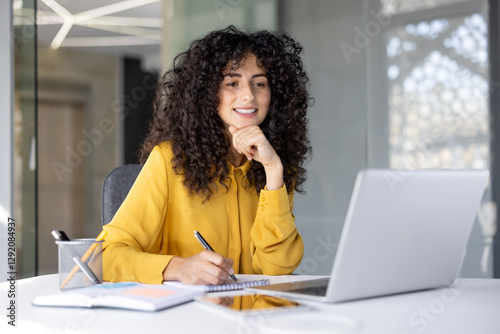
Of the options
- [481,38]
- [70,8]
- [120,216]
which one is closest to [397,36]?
[481,38]

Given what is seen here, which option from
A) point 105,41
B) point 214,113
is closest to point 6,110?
point 214,113

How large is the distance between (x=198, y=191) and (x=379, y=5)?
80.3 inches

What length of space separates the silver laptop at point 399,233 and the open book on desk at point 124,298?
0.57ft

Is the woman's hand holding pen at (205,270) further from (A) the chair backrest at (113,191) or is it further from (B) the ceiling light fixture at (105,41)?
(B) the ceiling light fixture at (105,41)

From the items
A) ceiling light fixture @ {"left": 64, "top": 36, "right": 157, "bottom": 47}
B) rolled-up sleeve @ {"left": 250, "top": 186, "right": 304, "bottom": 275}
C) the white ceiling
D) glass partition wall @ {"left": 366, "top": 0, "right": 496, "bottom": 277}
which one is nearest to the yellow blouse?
rolled-up sleeve @ {"left": 250, "top": 186, "right": 304, "bottom": 275}

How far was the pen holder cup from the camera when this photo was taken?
1.13m

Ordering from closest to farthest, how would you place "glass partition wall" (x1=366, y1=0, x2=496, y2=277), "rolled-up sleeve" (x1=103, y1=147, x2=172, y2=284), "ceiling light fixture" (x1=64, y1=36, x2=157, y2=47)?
"rolled-up sleeve" (x1=103, y1=147, x2=172, y2=284)
"glass partition wall" (x1=366, y1=0, x2=496, y2=277)
"ceiling light fixture" (x1=64, y1=36, x2=157, y2=47)

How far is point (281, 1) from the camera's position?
3541 millimetres

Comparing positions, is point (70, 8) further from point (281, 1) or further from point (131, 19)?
point (281, 1)

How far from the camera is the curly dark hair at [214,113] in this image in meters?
1.79

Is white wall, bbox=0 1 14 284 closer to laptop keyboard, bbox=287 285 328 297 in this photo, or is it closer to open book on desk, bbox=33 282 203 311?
open book on desk, bbox=33 282 203 311

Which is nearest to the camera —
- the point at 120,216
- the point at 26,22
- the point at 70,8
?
the point at 120,216

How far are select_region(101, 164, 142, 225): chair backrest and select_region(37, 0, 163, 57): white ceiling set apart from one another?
1995 mm

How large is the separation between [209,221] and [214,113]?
0.38m
